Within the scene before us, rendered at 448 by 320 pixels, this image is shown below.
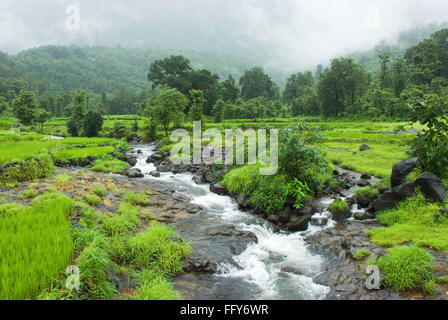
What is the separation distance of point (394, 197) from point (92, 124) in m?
43.4

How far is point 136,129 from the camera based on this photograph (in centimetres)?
4856

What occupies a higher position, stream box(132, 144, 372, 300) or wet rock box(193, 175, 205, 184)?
wet rock box(193, 175, 205, 184)

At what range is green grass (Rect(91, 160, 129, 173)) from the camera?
2042 centimetres

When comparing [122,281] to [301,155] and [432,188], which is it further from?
[432,188]

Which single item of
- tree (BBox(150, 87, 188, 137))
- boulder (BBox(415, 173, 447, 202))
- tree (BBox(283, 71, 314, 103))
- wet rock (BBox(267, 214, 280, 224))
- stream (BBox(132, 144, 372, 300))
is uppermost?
tree (BBox(283, 71, 314, 103))

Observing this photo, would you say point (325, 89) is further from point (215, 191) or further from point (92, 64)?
point (92, 64)

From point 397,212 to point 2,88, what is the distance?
117 meters

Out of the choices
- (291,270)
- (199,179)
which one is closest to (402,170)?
(291,270)

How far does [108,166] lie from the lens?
21.4 meters

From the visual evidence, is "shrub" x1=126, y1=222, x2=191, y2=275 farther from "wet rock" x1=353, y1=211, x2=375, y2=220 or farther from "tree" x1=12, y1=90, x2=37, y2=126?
"tree" x1=12, y1=90, x2=37, y2=126

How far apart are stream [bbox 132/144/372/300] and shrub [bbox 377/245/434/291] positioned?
1.67m

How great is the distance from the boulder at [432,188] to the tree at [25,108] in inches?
2242

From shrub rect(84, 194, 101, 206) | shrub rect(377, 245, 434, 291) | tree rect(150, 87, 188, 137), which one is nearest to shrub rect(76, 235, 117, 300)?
shrub rect(84, 194, 101, 206)
